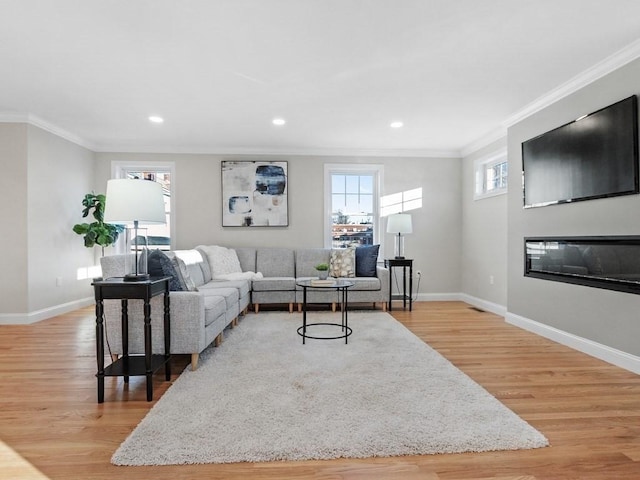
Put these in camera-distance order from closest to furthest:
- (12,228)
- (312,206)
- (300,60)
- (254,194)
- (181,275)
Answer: (181,275)
(300,60)
(12,228)
(254,194)
(312,206)

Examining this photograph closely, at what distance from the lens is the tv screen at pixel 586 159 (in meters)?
2.88

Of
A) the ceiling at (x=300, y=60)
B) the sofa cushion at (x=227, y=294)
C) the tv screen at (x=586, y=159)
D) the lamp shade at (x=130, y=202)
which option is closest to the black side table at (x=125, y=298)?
the lamp shade at (x=130, y=202)

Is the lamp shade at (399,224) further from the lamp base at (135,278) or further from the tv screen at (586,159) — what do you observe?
the lamp base at (135,278)

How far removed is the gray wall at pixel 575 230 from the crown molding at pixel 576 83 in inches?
1.9

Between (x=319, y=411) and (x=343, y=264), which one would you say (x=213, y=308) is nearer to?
(x=319, y=411)

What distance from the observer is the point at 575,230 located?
342 centimetres

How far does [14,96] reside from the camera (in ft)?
12.8

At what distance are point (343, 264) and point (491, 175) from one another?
8.43 feet

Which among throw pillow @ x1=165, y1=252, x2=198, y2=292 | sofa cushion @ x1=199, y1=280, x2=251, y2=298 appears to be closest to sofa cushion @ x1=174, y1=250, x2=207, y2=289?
sofa cushion @ x1=199, y1=280, x2=251, y2=298

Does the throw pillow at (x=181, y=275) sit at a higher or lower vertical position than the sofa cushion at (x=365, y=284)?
higher

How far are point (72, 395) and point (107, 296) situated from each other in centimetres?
71

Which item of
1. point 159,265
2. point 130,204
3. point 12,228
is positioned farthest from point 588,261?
point 12,228

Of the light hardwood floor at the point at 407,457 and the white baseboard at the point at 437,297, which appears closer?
the light hardwood floor at the point at 407,457

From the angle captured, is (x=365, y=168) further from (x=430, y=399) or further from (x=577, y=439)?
(x=577, y=439)
